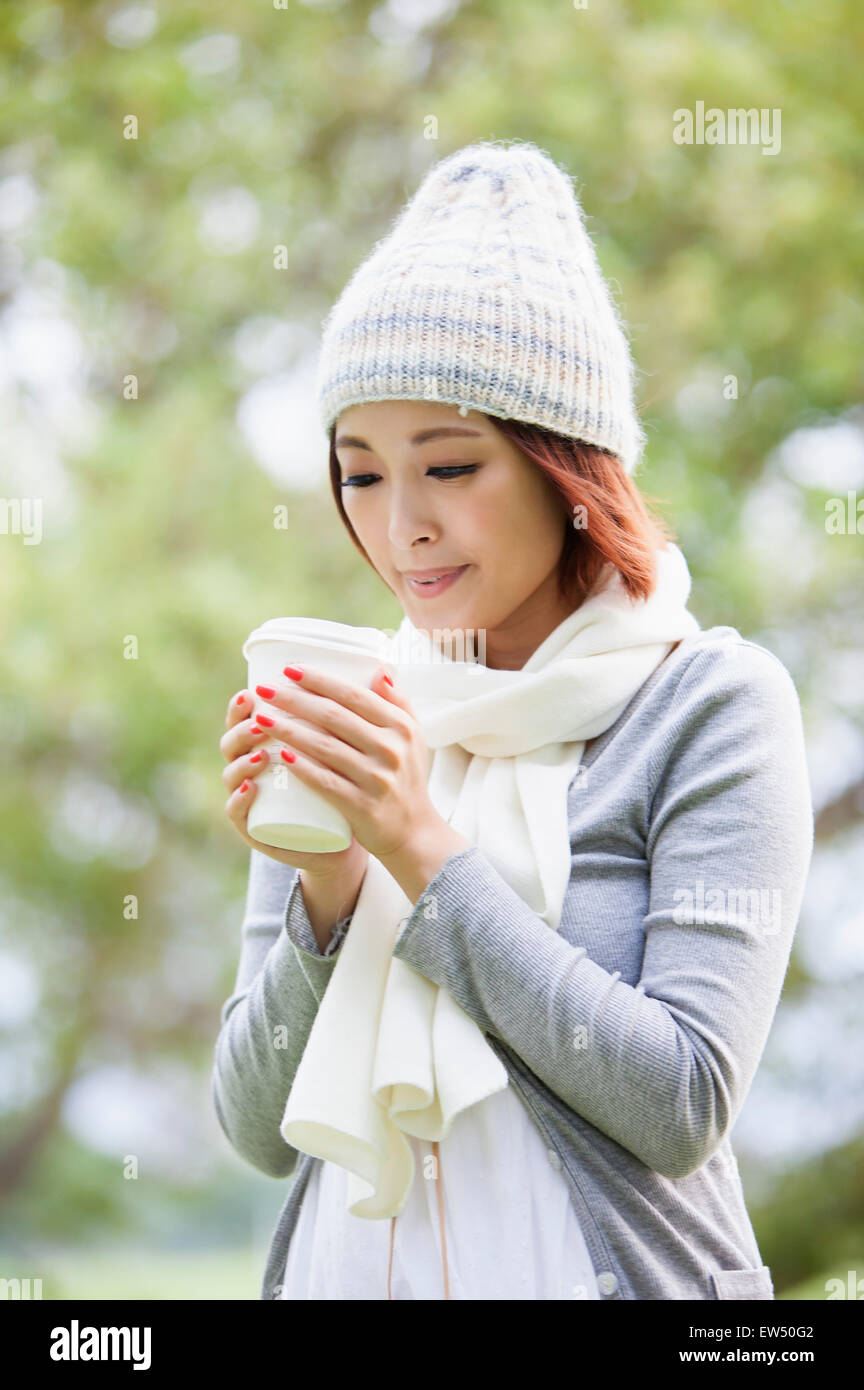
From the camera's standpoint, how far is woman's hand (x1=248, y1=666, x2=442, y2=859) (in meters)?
0.98

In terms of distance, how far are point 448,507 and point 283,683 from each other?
243mm

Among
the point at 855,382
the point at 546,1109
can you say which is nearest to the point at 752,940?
the point at 546,1109

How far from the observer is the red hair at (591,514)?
1.18 meters

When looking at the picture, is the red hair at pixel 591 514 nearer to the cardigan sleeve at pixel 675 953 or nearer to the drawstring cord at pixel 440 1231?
the cardigan sleeve at pixel 675 953

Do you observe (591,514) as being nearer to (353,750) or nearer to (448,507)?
(448,507)

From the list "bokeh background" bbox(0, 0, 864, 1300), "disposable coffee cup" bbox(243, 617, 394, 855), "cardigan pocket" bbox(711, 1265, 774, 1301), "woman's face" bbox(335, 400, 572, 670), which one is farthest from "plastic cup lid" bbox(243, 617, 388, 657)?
"bokeh background" bbox(0, 0, 864, 1300)

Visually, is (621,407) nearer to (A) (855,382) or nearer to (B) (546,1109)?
(B) (546,1109)

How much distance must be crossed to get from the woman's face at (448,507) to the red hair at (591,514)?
0.02m

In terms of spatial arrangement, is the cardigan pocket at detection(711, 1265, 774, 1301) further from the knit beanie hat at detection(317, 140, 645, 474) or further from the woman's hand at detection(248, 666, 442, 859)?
the knit beanie hat at detection(317, 140, 645, 474)

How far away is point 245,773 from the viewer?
1.01 meters

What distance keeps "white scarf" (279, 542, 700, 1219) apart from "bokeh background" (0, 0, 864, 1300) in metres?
2.44

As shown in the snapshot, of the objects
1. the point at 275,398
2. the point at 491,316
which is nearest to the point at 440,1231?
the point at 491,316

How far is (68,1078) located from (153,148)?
9.97 ft

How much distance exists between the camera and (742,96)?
3.71 meters
